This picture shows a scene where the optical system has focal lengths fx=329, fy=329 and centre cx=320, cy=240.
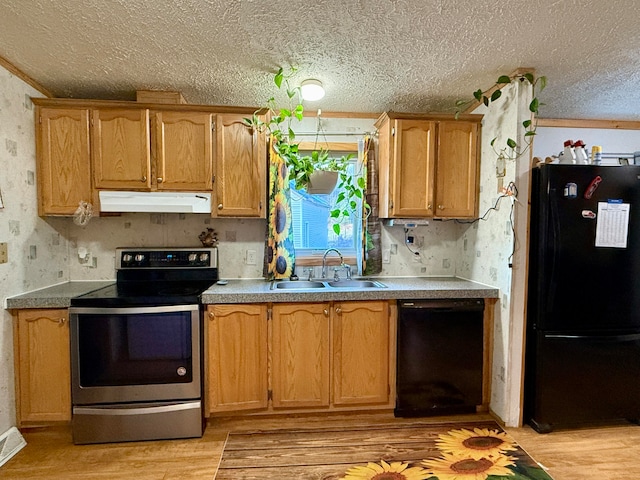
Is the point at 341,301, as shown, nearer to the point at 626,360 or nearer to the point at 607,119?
the point at 626,360

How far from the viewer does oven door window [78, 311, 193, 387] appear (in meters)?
2.03

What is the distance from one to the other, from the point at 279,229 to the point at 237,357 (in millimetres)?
1012

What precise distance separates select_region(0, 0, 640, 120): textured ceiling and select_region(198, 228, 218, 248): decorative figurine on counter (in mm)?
1038

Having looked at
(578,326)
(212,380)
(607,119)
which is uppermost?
(607,119)

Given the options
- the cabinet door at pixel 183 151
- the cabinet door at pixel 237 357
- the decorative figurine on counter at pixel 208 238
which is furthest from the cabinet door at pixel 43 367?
the cabinet door at pixel 183 151

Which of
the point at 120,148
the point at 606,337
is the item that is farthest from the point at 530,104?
the point at 120,148

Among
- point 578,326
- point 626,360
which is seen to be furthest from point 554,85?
point 626,360

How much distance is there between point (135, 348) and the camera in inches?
81.2

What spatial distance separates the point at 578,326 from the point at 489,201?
3.25 ft

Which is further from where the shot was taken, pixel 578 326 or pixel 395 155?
pixel 395 155

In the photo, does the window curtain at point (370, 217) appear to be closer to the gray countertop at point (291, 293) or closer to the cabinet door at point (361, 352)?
the gray countertop at point (291, 293)

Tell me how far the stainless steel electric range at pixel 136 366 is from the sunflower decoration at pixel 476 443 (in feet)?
5.19

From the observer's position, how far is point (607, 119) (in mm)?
2986

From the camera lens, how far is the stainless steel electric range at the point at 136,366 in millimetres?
2031
